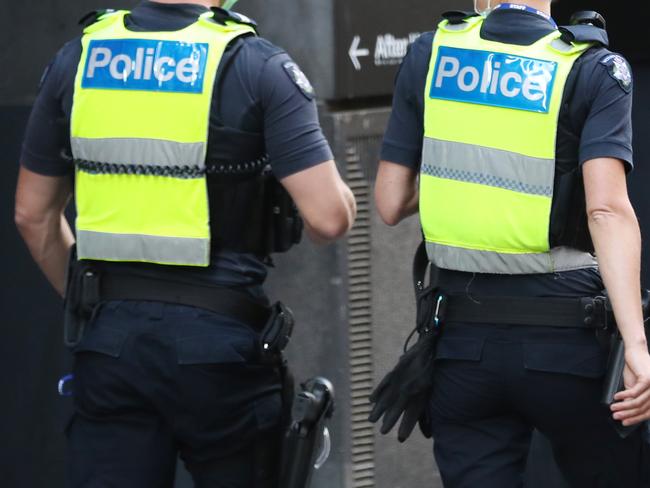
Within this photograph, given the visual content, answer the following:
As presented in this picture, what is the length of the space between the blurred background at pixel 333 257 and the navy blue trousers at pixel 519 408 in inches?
A: 44.0

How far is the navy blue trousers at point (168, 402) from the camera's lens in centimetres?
347

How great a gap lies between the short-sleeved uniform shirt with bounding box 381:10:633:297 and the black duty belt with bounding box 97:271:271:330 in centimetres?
51

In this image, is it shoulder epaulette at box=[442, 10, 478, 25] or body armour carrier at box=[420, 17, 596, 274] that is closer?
body armour carrier at box=[420, 17, 596, 274]

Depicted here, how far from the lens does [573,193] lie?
352 cm

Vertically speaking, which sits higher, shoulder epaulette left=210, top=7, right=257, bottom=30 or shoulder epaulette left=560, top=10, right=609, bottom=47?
shoulder epaulette left=210, top=7, right=257, bottom=30

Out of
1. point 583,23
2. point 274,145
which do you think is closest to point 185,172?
point 274,145

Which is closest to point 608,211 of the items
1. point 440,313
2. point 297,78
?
point 440,313

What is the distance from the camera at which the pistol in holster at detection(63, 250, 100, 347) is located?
3.59 meters

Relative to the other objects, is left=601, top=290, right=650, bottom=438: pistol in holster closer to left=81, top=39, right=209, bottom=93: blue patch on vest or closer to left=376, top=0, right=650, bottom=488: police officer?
left=376, top=0, right=650, bottom=488: police officer

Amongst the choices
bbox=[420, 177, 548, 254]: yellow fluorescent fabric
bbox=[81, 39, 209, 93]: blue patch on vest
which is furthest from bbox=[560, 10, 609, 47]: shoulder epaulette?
bbox=[81, 39, 209, 93]: blue patch on vest

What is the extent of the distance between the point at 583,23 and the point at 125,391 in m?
1.39

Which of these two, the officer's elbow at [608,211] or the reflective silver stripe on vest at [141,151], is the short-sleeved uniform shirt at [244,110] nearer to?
the reflective silver stripe on vest at [141,151]

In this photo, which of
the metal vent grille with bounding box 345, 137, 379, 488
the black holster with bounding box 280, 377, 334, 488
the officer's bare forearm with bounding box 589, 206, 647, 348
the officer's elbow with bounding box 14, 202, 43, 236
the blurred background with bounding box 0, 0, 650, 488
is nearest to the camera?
the officer's bare forearm with bounding box 589, 206, 647, 348

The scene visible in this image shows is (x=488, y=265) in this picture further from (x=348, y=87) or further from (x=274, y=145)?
(x=348, y=87)
